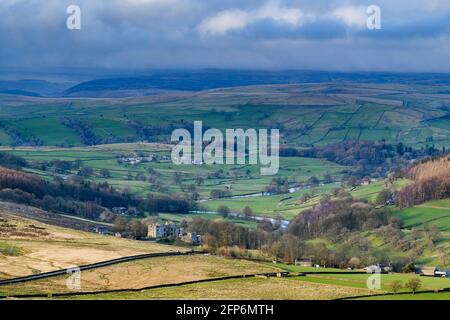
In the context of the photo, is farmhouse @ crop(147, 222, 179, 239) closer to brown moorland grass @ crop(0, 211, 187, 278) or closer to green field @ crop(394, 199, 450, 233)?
brown moorland grass @ crop(0, 211, 187, 278)

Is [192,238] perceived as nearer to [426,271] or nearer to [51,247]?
[51,247]

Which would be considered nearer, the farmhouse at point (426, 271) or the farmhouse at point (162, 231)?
the farmhouse at point (426, 271)

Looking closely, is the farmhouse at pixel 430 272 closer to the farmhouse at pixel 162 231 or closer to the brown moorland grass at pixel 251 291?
the brown moorland grass at pixel 251 291

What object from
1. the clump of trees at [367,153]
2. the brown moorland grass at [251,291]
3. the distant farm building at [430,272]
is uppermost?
the brown moorland grass at [251,291]

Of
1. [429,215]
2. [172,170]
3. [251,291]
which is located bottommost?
[172,170]

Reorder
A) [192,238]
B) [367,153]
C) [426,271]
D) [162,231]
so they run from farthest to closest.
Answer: [367,153]
[162,231]
[192,238]
[426,271]

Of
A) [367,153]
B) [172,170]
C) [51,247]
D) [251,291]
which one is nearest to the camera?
[251,291]

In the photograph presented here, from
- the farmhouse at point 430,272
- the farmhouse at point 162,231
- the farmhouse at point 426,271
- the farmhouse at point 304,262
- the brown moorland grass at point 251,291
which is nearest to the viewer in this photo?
the brown moorland grass at point 251,291

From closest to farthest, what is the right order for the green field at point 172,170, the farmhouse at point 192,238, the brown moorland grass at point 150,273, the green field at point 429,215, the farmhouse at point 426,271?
the brown moorland grass at point 150,273, the farmhouse at point 426,271, the farmhouse at point 192,238, the green field at point 429,215, the green field at point 172,170

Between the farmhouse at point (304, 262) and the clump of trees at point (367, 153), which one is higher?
the farmhouse at point (304, 262)

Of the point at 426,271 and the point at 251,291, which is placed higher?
the point at 251,291

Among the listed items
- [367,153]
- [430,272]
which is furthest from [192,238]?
[367,153]

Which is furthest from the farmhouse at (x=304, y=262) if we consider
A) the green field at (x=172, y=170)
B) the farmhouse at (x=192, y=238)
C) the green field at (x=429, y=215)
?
the green field at (x=172, y=170)
